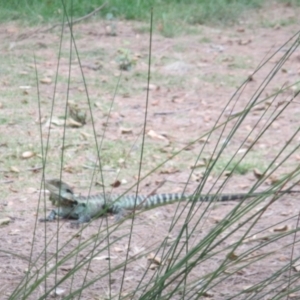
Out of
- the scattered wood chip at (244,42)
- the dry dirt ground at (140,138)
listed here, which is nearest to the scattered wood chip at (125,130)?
the dry dirt ground at (140,138)

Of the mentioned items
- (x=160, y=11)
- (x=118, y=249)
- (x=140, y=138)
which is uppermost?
(x=160, y=11)

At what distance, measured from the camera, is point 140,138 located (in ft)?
22.6

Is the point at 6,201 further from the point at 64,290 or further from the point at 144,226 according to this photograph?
the point at 64,290

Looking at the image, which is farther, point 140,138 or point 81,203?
point 140,138

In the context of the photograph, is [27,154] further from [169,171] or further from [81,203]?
[81,203]

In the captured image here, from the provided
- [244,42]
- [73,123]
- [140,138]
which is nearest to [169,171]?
[140,138]

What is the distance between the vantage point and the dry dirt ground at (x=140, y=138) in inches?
153

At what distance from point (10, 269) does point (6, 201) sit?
128cm

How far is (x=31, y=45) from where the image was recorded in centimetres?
948

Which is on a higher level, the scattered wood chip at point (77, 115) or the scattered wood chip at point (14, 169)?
the scattered wood chip at point (77, 115)

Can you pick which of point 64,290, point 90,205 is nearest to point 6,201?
point 90,205

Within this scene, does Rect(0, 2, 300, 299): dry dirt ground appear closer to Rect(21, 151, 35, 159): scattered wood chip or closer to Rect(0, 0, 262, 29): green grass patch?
Rect(21, 151, 35, 159): scattered wood chip

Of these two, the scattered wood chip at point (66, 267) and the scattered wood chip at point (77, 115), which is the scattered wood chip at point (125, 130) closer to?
the scattered wood chip at point (77, 115)

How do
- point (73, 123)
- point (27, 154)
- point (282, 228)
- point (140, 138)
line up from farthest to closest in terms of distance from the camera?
point (73, 123), point (140, 138), point (27, 154), point (282, 228)
